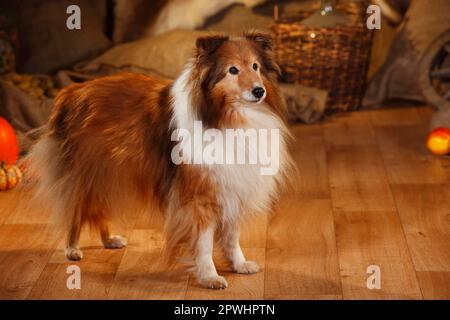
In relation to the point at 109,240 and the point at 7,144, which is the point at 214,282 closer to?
the point at 109,240

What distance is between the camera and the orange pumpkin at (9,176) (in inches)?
159

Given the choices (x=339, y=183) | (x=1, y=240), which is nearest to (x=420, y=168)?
(x=339, y=183)

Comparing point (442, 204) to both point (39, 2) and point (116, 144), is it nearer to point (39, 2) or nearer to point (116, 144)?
point (116, 144)

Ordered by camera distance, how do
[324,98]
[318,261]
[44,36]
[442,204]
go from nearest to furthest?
1. [318,261]
2. [442,204]
3. [324,98]
4. [44,36]

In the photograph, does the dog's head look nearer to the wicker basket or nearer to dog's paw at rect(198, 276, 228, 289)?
dog's paw at rect(198, 276, 228, 289)

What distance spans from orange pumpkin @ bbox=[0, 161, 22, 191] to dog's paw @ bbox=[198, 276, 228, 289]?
1.48 metres

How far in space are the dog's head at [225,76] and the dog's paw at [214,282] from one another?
561 mm

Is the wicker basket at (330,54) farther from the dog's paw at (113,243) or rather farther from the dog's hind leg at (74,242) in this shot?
the dog's hind leg at (74,242)

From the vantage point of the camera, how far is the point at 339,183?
4105mm

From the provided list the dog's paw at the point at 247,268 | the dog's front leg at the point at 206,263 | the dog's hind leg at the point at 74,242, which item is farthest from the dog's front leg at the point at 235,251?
the dog's hind leg at the point at 74,242

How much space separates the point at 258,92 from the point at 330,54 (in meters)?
2.47

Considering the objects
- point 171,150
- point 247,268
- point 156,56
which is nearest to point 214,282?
point 247,268

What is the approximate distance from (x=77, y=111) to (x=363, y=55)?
2.63 metres

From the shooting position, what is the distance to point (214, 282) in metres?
2.94
